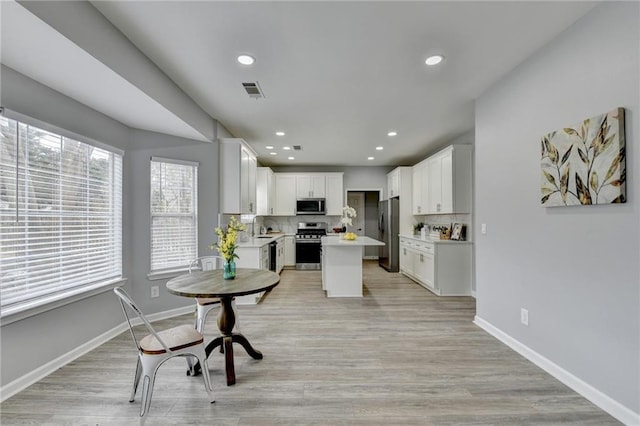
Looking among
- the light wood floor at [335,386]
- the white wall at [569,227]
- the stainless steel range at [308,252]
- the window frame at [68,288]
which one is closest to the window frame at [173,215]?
the window frame at [68,288]

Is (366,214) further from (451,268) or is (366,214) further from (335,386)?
(335,386)

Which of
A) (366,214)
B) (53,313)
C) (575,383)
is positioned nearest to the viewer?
(575,383)

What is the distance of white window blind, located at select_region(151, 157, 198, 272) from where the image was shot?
11.5 feet

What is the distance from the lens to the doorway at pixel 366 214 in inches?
330

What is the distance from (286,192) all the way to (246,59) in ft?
15.7

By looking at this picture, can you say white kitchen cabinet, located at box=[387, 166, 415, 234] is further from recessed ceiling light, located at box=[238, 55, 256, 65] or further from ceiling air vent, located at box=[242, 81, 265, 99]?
recessed ceiling light, located at box=[238, 55, 256, 65]

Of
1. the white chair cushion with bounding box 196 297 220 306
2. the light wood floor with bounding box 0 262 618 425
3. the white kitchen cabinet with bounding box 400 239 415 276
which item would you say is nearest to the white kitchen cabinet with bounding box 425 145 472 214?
the white kitchen cabinet with bounding box 400 239 415 276

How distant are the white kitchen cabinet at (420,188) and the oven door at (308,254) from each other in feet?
7.94

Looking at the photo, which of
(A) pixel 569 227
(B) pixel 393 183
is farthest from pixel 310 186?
(A) pixel 569 227

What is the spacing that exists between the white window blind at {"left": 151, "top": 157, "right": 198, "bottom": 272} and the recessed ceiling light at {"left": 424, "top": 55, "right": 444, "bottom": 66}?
10.1ft

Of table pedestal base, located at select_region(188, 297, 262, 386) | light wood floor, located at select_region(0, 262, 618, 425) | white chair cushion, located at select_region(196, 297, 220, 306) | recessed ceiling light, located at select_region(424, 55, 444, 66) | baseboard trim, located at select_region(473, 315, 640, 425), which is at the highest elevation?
recessed ceiling light, located at select_region(424, 55, 444, 66)

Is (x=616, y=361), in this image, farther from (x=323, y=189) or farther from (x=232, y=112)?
(x=323, y=189)

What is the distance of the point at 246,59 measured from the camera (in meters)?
2.44

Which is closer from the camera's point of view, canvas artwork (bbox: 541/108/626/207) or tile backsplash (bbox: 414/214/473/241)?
canvas artwork (bbox: 541/108/626/207)
